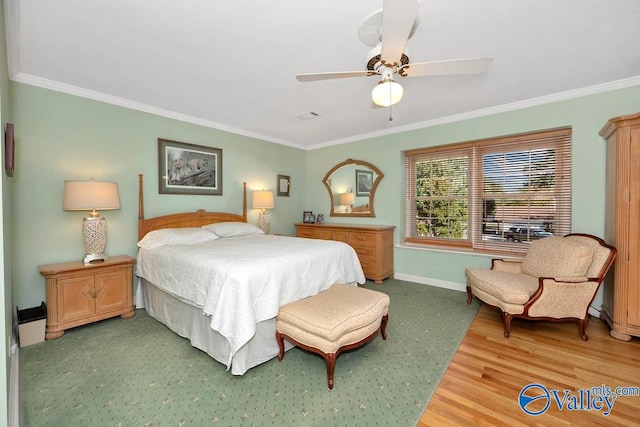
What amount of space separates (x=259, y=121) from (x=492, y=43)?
294 centimetres

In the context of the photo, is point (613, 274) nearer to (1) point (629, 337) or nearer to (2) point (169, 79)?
(1) point (629, 337)

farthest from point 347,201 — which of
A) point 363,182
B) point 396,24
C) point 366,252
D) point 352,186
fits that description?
point 396,24

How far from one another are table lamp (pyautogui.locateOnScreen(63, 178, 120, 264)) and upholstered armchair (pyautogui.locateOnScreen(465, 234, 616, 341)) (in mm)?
3952

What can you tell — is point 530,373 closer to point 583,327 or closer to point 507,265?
point 583,327

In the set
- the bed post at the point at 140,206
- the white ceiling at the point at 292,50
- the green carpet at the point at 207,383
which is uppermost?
the white ceiling at the point at 292,50

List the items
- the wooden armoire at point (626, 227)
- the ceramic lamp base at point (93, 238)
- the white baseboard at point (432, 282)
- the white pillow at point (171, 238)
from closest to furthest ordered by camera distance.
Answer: the wooden armoire at point (626, 227), the ceramic lamp base at point (93, 238), the white pillow at point (171, 238), the white baseboard at point (432, 282)

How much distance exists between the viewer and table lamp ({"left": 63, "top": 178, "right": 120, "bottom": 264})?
8.66 feet

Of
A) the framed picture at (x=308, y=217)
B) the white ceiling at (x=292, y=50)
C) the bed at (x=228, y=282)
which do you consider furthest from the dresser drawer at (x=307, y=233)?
the white ceiling at (x=292, y=50)

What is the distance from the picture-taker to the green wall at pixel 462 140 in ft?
9.75

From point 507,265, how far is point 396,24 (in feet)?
9.89

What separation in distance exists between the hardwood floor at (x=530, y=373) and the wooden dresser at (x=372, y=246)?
157 cm

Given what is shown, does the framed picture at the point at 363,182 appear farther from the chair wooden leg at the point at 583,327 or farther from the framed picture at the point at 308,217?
the chair wooden leg at the point at 583,327

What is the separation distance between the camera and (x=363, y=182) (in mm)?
4895

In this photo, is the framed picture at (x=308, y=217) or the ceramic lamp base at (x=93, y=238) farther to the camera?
the framed picture at (x=308, y=217)
